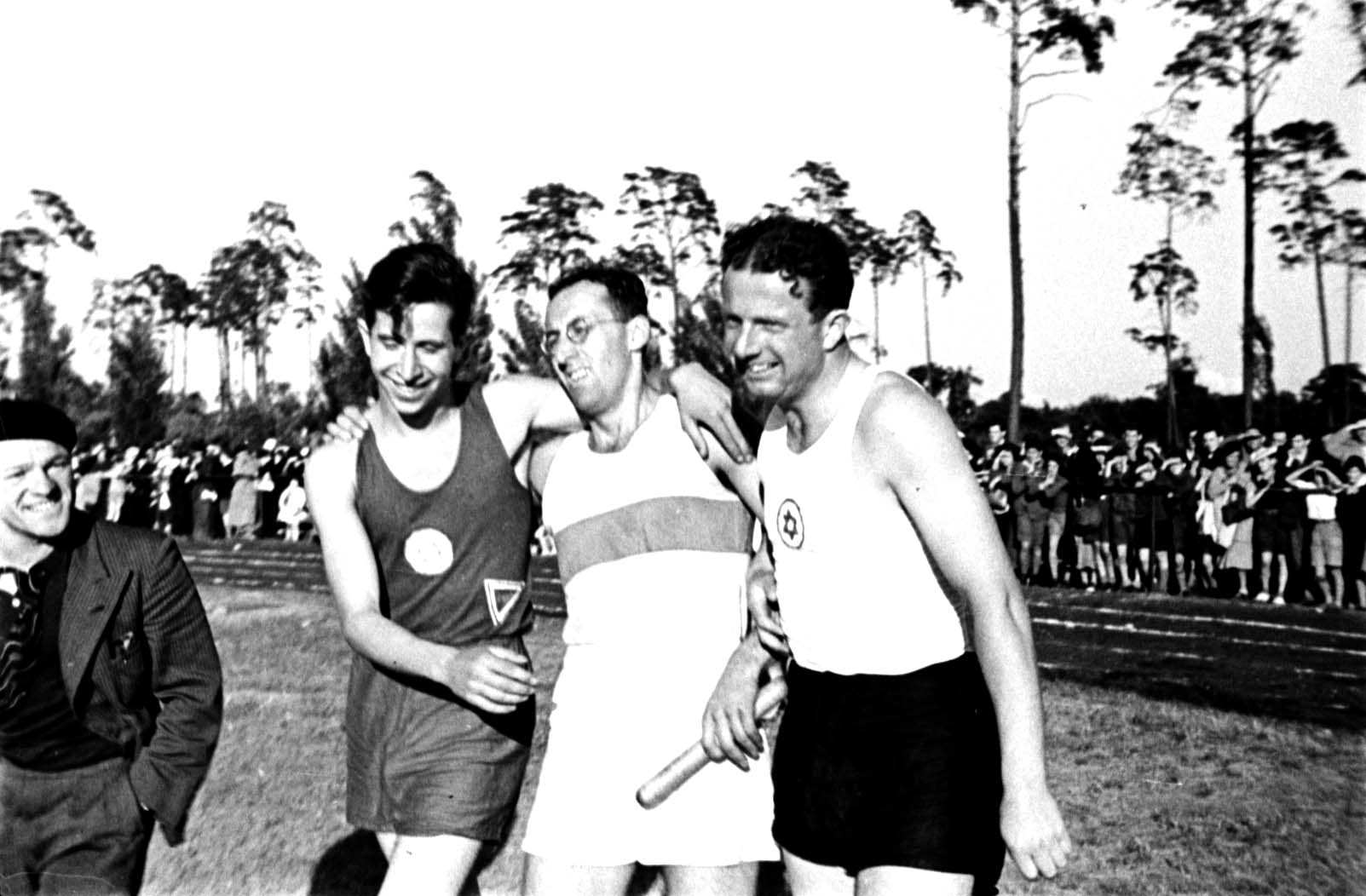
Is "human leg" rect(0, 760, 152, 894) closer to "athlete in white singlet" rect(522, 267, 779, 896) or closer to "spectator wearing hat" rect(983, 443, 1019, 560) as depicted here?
"athlete in white singlet" rect(522, 267, 779, 896)

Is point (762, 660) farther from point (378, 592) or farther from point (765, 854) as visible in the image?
point (378, 592)

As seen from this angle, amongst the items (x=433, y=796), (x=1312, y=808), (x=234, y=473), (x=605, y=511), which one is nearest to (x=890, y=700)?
(x=605, y=511)

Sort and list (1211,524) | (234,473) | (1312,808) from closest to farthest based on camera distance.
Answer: (1312,808), (1211,524), (234,473)

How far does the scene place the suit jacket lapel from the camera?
370 cm

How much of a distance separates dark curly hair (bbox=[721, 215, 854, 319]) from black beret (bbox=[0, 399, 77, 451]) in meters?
1.99

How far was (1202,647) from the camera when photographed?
34.2ft

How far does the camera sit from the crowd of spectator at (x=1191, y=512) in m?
12.7

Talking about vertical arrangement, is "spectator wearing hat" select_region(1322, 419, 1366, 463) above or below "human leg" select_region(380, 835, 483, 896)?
above

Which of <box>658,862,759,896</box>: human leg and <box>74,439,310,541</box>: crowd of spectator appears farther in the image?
<box>74,439,310,541</box>: crowd of spectator

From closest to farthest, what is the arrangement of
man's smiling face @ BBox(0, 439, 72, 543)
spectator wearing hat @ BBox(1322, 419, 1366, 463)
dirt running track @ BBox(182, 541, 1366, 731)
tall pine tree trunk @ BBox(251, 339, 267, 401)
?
man's smiling face @ BBox(0, 439, 72, 543) → dirt running track @ BBox(182, 541, 1366, 731) → spectator wearing hat @ BBox(1322, 419, 1366, 463) → tall pine tree trunk @ BBox(251, 339, 267, 401)

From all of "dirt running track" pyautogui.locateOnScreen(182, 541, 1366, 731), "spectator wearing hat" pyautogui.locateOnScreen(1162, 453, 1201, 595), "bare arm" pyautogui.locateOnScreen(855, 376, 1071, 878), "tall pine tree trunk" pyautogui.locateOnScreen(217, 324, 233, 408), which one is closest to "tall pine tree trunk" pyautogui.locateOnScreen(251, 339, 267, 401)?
"tall pine tree trunk" pyautogui.locateOnScreen(217, 324, 233, 408)

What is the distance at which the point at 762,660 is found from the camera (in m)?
3.33

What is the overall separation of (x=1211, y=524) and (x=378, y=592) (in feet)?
37.9

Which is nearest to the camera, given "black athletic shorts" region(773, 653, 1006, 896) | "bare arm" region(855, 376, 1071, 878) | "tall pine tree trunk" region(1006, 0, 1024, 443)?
"bare arm" region(855, 376, 1071, 878)
